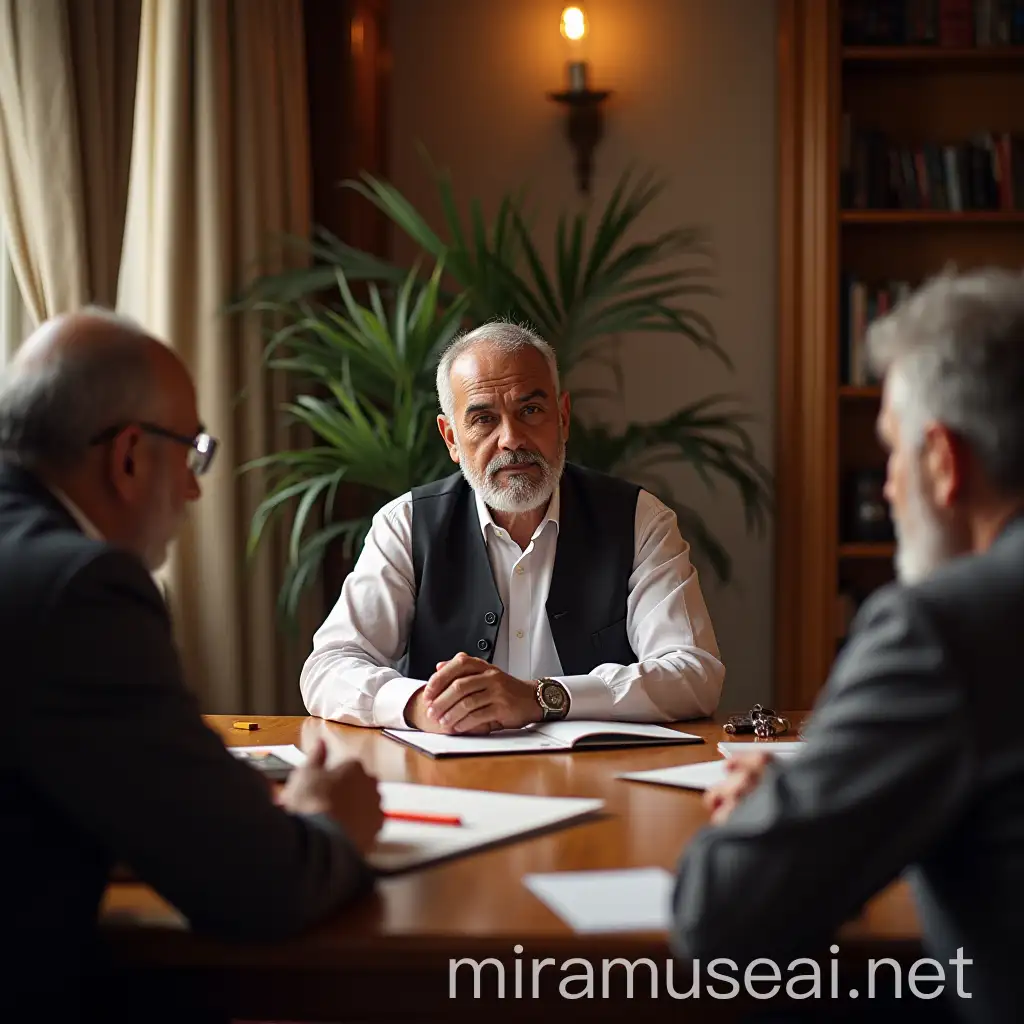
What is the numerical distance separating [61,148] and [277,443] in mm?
1014

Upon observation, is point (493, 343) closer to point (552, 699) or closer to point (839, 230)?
point (552, 699)

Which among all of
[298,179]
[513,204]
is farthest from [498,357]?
[513,204]

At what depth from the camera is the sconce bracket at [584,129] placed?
4.36 metres

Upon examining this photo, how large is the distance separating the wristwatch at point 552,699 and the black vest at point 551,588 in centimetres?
41

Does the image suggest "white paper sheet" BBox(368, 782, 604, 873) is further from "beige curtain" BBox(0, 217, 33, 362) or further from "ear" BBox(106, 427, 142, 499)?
"beige curtain" BBox(0, 217, 33, 362)

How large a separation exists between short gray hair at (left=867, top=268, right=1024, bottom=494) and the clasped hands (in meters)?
1.00

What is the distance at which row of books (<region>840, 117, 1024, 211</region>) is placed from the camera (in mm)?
4184

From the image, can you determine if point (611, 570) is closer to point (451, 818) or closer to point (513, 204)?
point (451, 818)

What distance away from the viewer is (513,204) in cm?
436

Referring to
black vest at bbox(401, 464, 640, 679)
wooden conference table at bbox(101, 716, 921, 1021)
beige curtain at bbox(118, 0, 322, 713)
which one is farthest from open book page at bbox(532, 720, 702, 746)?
beige curtain at bbox(118, 0, 322, 713)

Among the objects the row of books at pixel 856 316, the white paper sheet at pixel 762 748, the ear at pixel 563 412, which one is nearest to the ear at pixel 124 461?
the white paper sheet at pixel 762 748

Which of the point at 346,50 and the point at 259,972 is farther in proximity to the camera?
the point at 346,50

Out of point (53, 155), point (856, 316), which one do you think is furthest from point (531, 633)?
point (856, 316)

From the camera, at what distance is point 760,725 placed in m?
2.09
